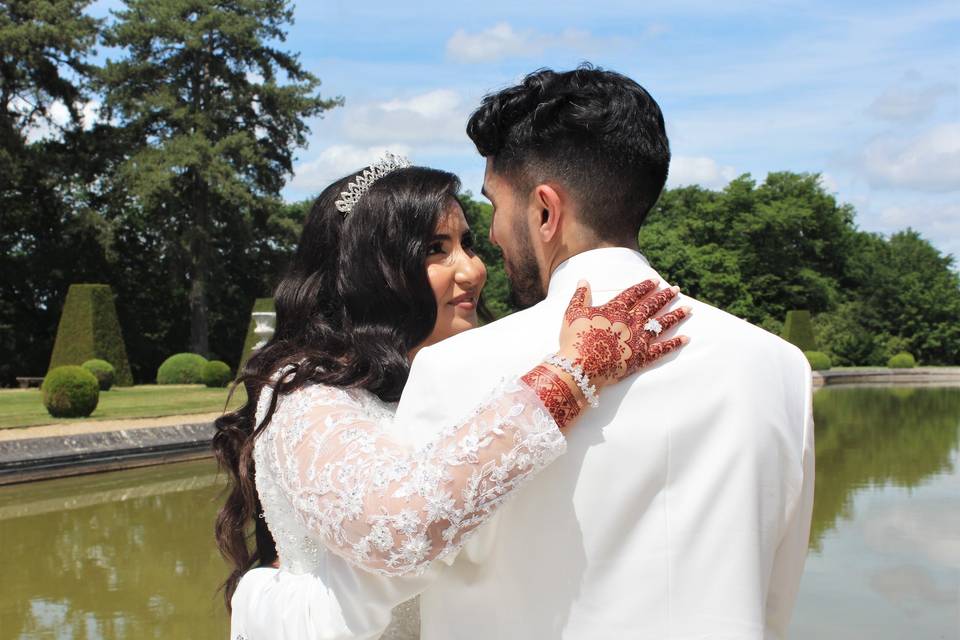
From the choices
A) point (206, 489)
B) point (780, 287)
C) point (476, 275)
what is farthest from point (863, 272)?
point (476, 275)

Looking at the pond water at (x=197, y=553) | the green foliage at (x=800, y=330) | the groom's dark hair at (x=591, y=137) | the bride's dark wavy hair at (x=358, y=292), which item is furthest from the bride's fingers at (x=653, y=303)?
the green foliage at (x=800, y=330)

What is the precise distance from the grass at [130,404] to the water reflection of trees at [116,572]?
449 centimetres

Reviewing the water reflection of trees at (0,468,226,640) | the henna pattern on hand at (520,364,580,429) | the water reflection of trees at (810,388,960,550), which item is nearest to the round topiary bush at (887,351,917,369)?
the water reflection of trees at (810,388,960,550)

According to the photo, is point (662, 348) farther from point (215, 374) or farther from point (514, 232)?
point (215, 374)

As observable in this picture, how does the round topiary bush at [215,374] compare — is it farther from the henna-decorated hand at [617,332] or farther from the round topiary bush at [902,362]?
the round topiary bush at [902,362]

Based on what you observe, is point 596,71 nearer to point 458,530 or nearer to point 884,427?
point 458,530

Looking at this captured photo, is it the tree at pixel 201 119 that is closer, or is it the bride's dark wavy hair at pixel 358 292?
the bride's dark wavy hair at pixel 358 292

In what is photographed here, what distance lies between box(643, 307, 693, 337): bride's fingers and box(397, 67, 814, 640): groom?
27mm

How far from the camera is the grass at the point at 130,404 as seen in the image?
14188mm

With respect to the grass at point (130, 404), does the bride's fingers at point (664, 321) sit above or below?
above

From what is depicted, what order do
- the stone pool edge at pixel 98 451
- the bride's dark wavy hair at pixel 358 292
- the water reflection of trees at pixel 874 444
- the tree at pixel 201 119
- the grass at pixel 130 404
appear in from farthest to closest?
1. the tree at pixel 201 119
2. the grass at pixel 130 404
3. the stone pool edge at pixel 98 451
4. the water reflection of trees at pixel 874 444
5. the bride's dark wavy hair at pixel 358 292

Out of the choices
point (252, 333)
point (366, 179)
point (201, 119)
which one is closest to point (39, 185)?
point (201, 119)

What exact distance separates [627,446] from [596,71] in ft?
2.12

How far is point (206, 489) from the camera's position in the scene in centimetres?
1059
